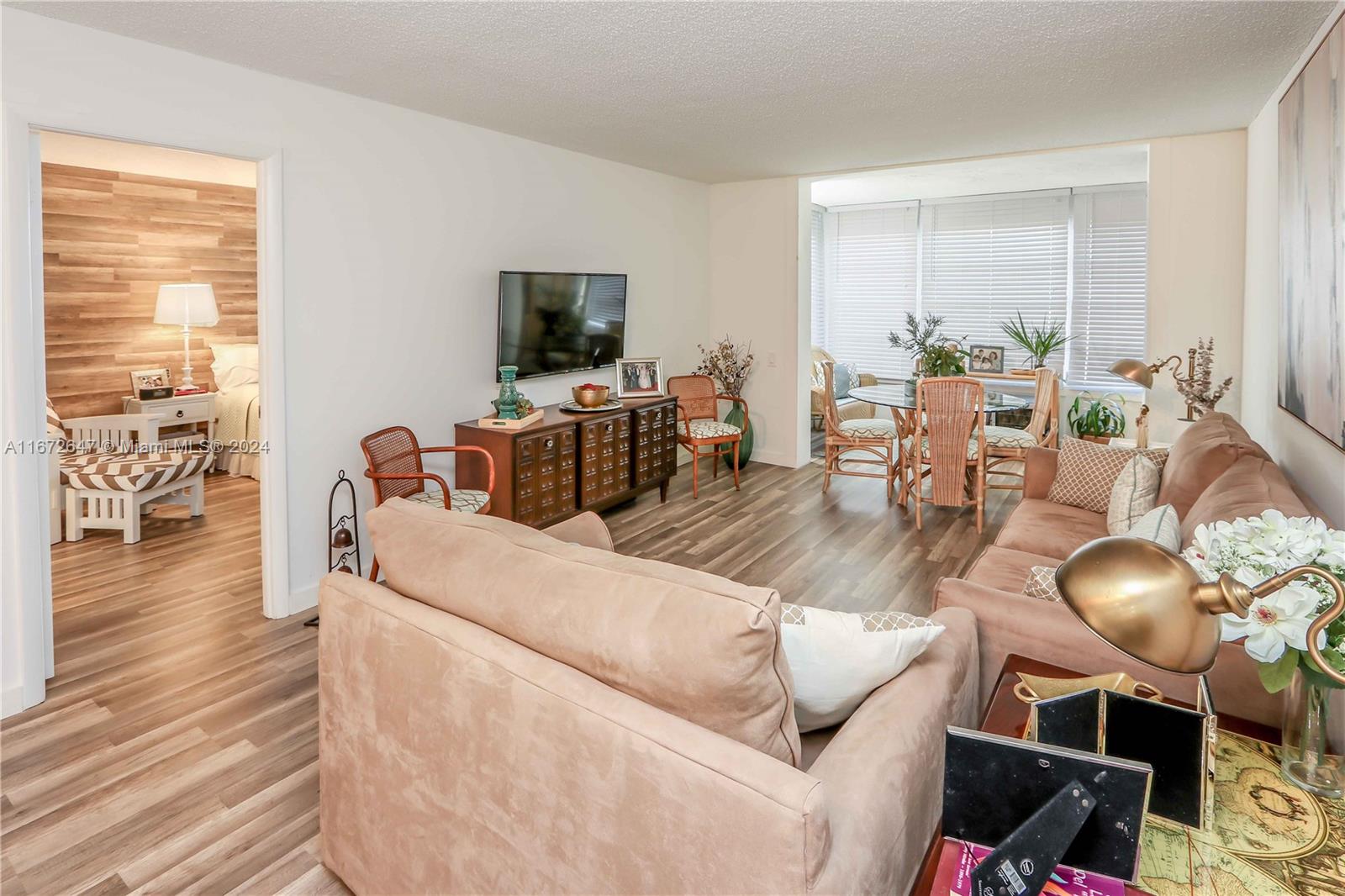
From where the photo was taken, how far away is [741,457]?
7152mm

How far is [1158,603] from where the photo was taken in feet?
3.10

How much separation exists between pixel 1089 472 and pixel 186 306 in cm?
634

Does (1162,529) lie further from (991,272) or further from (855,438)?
(991,272)

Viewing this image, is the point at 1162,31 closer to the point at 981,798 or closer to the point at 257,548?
the point at 981,798

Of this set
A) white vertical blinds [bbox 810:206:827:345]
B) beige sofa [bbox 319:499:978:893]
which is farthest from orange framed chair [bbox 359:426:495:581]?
white vertical blinds [bbox 810:206:827:345]

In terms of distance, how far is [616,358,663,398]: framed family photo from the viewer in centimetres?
604

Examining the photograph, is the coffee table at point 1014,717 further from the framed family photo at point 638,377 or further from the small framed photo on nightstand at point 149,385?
the small framed photo on nightstand at point 149,385

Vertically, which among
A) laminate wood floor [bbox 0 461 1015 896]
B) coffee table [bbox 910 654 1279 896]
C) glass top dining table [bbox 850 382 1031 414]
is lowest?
laminate wood floor [bbox 0 461 1015 896]

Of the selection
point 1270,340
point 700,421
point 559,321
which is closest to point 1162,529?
point 1270,340

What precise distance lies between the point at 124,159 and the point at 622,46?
4344 millimetres

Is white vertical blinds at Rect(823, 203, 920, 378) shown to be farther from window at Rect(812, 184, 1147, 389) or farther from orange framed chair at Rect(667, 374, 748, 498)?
orange framed chair at Rect(667, 374, 748, 498)

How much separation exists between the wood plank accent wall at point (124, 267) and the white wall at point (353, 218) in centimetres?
201

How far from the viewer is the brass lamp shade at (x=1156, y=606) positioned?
94 centimetres

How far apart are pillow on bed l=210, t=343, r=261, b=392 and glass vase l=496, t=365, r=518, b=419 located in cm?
314
